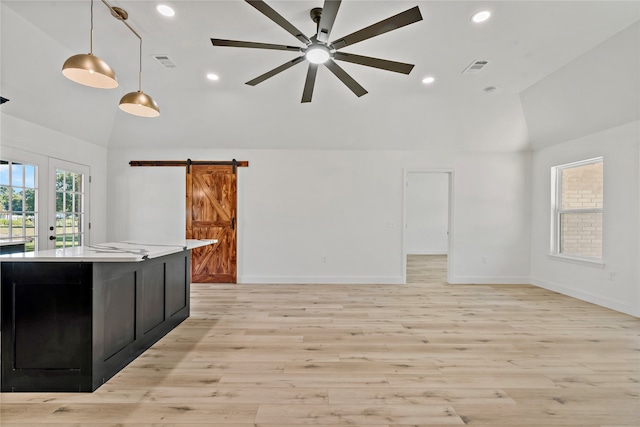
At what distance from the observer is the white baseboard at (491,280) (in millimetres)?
5273

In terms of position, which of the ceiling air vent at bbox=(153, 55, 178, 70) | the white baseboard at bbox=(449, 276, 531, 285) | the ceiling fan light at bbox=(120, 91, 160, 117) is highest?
the ceiling air vent at bbox=(153, 55, 178, 70)

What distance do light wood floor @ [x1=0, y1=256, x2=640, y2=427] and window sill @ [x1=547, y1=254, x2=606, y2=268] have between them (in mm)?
659

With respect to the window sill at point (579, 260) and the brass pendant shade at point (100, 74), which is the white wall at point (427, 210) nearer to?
the window sill at point (579, 260)

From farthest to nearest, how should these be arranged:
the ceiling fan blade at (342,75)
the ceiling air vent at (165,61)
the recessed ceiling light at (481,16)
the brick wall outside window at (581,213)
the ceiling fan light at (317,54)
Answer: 1. the brick wall outside window at (581,213)
2. the ceiling air vent at (165,61)
3. the recessed ceiling light at (481,16)
4. the ceiling fan blade at (342,75)
5. the ceiling fan light at (317,54)

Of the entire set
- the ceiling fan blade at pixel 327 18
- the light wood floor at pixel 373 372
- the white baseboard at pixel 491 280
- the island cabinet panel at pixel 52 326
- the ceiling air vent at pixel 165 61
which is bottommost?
the light wood floor at pixel 373 372

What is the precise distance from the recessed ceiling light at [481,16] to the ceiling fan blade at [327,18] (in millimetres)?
1498

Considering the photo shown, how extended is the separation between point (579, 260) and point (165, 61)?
6421mm

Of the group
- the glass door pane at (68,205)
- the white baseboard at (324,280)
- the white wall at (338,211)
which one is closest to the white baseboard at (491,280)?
the white wall at (338,211)

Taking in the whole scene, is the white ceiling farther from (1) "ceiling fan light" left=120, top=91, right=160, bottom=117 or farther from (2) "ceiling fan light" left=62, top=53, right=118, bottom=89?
(2) "ceiling fan light" left=62, top=53, right=118, bottom=89

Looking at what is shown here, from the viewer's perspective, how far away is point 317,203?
5312 millimetres

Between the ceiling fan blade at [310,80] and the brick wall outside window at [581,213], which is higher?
the ceiling fan blade at [310,80]

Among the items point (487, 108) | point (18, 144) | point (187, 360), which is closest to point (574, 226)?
point (487, 108)

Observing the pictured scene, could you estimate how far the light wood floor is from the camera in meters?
1.79

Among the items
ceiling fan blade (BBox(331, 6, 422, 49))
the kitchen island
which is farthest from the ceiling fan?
the kitchen island
